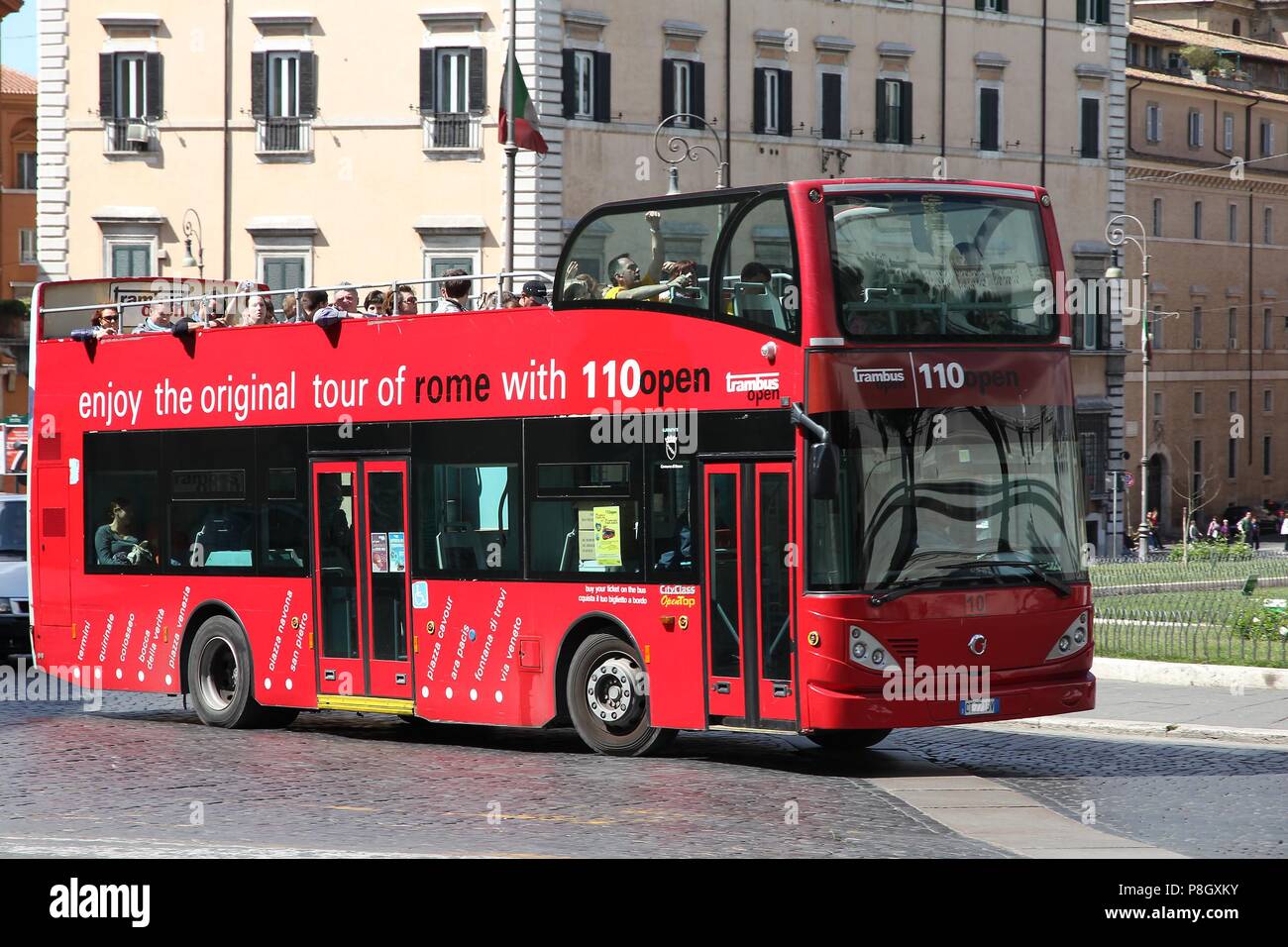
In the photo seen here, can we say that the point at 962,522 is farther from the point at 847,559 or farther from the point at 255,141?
the point at 255,141

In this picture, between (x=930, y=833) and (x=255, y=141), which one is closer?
(x=930, y=833)

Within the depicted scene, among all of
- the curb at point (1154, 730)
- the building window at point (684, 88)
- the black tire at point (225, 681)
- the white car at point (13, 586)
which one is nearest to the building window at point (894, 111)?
the building window at point (684, 88)

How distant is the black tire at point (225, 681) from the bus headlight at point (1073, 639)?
725cm

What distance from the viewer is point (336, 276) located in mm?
46312

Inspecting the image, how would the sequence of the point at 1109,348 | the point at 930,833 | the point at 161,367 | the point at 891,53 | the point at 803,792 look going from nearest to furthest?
the point at 930,833, the point at 803,792, the point at 161,367, the point at 891,53, the point at 1109,348

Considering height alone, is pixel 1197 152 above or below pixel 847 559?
above

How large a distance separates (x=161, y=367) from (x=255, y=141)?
27897 millimetres

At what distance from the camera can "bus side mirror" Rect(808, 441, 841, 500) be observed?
14094 mm

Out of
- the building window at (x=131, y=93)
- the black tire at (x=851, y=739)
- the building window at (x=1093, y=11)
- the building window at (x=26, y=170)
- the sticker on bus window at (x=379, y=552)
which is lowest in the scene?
the black tire at (x=851, y=739)

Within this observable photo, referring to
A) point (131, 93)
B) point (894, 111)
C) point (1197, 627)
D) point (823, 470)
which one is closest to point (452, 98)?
point (131, 93)

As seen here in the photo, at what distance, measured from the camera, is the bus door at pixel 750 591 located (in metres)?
14.6

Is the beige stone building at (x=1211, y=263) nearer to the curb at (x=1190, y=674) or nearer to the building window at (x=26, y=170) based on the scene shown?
the building window at (x=26, y=170)

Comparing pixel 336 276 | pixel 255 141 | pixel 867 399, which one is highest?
pixel 255 141

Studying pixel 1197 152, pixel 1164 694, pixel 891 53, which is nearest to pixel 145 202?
pixel 891 53
